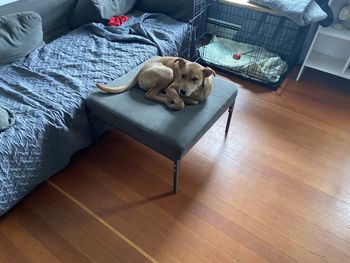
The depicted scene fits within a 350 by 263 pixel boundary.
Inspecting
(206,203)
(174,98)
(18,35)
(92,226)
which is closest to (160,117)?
(174,98)

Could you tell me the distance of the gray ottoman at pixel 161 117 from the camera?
1.33 meters

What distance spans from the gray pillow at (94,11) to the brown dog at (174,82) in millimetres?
780

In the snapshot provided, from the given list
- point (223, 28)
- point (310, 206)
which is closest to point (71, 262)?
point (310, 206)

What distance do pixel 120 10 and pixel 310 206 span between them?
1962 millimetres

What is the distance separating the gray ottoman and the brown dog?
4 cm

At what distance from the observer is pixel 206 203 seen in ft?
4.89

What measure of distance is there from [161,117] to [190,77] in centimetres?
26

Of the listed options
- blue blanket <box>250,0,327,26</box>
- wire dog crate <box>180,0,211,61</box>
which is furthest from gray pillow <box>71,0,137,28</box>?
blue blanket <box>250,0,327,26</box>

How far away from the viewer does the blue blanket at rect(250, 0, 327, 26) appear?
1.97m

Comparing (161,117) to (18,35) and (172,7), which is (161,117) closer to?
(18,35)

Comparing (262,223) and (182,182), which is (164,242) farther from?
(262,223)

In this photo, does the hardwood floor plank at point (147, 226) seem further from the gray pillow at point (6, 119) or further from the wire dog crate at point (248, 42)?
the wire dog crate at point (248, 42)

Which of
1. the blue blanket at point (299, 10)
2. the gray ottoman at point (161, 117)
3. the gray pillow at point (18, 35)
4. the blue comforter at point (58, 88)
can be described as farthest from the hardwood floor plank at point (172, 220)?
the blue blanket at point (299, 10)

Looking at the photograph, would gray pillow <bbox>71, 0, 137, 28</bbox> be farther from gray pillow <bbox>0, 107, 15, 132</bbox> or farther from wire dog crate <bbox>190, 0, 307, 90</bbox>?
gray pillow <bbox>0, 107, 15, 132</bbox>
